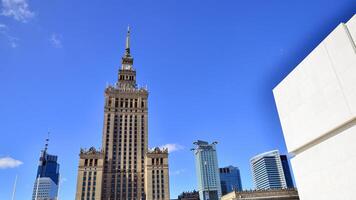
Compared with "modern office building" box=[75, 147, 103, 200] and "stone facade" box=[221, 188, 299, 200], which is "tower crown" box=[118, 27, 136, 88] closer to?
"modern office building" box=[75, 147, 103, 200]

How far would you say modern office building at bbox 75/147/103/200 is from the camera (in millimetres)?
103125

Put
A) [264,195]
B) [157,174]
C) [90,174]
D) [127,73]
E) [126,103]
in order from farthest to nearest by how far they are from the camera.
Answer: [127,73]
[126,103]
[264,195]
[157,174]
[90,174]

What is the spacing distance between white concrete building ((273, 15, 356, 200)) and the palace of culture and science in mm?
74636

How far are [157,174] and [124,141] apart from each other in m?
21.4

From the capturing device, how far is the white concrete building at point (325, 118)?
120 ft

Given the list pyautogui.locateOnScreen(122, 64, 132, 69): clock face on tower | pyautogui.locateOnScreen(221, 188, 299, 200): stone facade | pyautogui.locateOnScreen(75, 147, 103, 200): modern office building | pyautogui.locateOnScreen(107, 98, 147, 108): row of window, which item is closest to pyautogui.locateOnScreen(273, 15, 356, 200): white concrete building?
pyautogui.locateOnScreen(221, 188, 299, 200): stone facade

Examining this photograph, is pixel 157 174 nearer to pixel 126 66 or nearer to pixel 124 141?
pixel 124 141

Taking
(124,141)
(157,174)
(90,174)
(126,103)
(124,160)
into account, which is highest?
(126,103)

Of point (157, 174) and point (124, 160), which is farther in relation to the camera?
point (124, 160)

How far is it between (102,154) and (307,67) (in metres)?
91.3

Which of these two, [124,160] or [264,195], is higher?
[124,160]

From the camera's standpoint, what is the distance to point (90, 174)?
107625 mm

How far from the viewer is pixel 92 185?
106 meters

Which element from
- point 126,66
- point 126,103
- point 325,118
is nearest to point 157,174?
point 126,103
